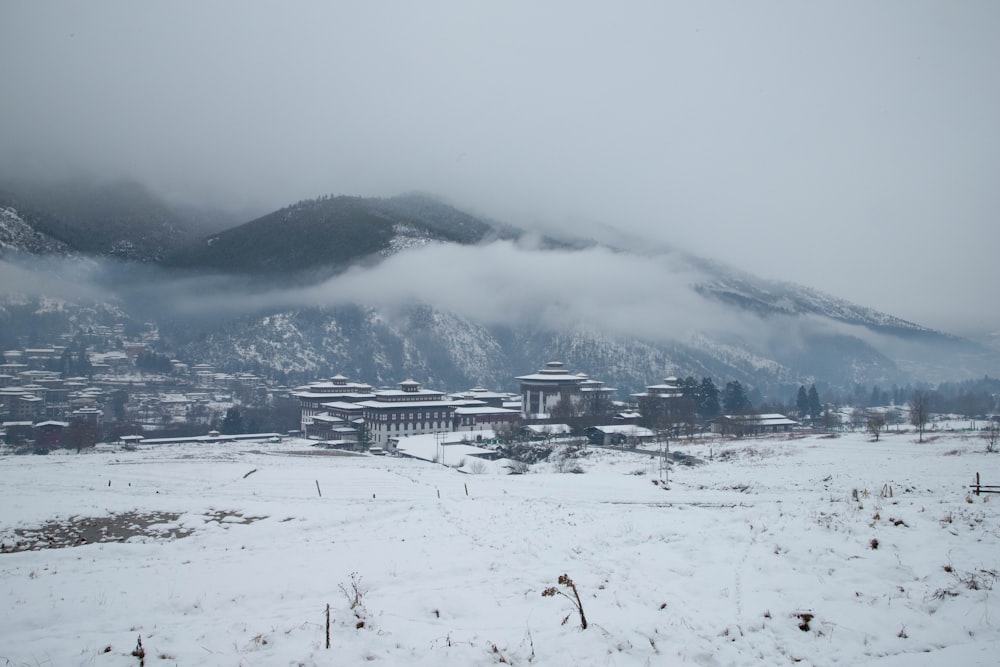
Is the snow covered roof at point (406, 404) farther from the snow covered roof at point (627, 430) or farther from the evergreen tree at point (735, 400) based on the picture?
the evergreen tree at point (735, 400)

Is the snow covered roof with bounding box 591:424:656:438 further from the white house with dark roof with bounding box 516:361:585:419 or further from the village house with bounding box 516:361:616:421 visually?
the white house with dark roof with bounding box 516:361:585:419

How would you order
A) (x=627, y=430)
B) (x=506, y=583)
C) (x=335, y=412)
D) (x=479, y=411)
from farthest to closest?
1. (x=479, y=411)
2. (x=335, y=412)
3. (x=627, y=430)
4. (x=506, y=583)

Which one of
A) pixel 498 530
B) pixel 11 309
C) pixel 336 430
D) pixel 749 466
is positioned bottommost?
pixel 336 430

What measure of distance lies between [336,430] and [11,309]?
17032 centimetres

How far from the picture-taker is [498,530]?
16016 mm

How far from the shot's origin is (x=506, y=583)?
11133 mm

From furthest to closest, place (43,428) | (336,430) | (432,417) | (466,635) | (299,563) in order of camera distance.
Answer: (432,417), (336,430), (43,428), (299,563), (466,635)

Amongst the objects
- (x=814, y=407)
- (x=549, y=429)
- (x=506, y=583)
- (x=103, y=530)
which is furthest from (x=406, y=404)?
(x=506, y=583)

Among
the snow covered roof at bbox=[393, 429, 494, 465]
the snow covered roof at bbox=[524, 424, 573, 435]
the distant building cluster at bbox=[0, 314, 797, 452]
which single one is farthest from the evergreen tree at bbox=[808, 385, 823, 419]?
the snow covered roof at bbox=[393, 429, 494, 465]

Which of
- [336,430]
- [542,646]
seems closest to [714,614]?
[542,646]

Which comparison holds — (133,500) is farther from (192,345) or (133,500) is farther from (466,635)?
(192,345)

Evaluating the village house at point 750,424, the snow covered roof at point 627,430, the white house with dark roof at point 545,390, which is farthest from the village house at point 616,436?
the white house with dark roof at point 545,390

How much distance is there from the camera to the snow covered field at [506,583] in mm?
8125

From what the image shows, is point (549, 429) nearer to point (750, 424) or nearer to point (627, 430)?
point (627, 430)
